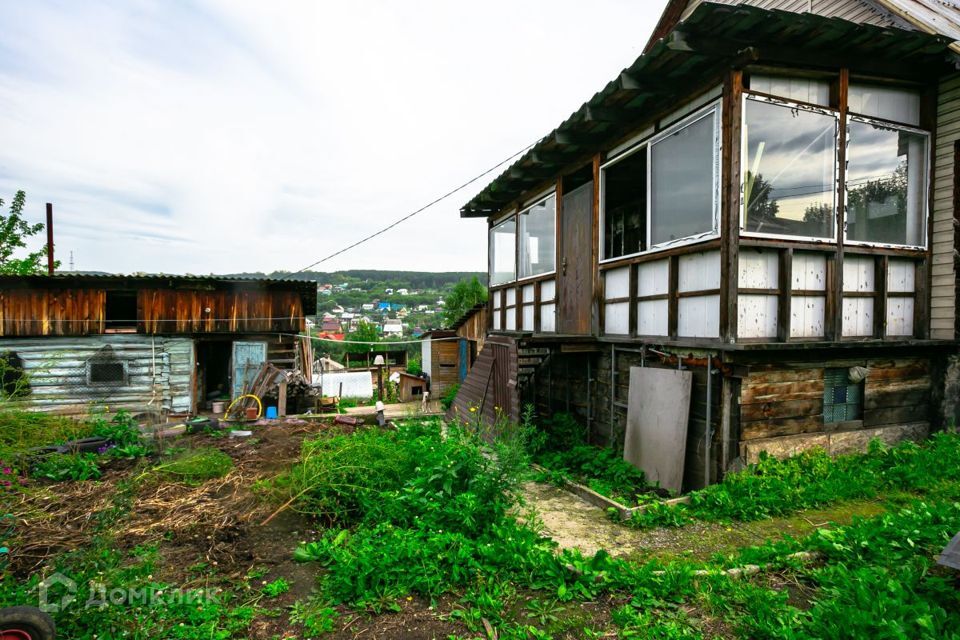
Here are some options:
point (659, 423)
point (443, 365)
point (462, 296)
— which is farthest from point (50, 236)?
point (462, 296)

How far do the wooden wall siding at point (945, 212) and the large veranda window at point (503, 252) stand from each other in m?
7.74

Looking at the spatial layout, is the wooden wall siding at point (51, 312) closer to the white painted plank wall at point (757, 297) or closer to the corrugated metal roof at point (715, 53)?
the corrugated metal roof at point (715, 53)

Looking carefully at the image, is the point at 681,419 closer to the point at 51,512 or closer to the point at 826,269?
the point at 826,269

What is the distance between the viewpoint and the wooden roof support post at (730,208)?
219 inches

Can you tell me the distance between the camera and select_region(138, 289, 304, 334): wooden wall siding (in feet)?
53.6

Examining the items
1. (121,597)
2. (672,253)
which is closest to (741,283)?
(672,253)

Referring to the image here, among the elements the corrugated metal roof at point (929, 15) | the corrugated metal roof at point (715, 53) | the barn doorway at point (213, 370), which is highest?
the corrugated metal roof at point (929, 15)

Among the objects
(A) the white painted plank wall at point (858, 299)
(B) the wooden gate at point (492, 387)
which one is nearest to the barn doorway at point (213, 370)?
(B) the wooden gate at point (492, 387)

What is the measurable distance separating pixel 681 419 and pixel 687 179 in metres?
3.35

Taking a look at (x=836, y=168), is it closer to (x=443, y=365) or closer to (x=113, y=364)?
(x=443, y=365)

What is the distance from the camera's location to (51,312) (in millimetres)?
15523

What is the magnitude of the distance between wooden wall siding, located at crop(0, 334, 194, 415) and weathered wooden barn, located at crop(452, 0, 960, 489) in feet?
49.6

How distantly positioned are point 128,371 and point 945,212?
21885mm

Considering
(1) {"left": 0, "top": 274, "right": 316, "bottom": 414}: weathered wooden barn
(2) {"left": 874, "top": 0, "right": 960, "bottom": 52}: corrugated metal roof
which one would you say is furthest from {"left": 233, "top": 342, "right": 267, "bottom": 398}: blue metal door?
(2) {"left": 874, "top": 0, "right": 960, "bottom": 52}: corrugated metal roof
